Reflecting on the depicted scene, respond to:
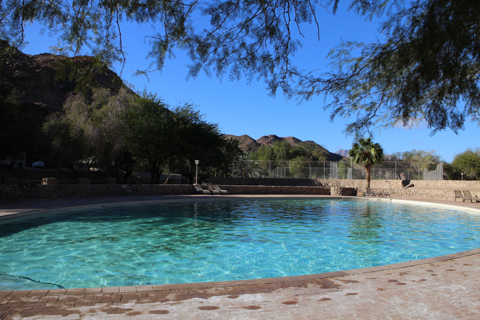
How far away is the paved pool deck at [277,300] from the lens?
316 centimetres

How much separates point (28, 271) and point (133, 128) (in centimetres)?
A: 2210

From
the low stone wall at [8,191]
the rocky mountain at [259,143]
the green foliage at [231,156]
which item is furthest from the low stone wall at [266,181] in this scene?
the rocky mountain at [259,143]

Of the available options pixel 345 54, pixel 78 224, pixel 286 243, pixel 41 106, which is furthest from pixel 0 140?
pixel 41 106

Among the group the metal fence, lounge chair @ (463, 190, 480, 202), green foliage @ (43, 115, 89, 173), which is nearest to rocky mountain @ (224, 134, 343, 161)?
the metal fence

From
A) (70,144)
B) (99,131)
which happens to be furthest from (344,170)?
(70,144)

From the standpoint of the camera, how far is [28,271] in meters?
6.38

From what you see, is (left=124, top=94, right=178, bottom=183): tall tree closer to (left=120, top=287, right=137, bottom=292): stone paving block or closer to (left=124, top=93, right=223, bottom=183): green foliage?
(left=124, top=93, right=223, bottom=183): green foliage

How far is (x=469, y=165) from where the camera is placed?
2142 inches

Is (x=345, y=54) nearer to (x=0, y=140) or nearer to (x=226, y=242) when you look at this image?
(x=226, y=242)

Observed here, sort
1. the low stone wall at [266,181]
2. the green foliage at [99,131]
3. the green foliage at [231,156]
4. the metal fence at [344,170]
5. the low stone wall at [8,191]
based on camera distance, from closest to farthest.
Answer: the low stone wall at [8,191], the green foliage at [99,131], the metal fence at [344,170], the low stone wall at [266,181], the green foliage at [231,156]

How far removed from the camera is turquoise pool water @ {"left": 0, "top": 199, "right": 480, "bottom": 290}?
640cm

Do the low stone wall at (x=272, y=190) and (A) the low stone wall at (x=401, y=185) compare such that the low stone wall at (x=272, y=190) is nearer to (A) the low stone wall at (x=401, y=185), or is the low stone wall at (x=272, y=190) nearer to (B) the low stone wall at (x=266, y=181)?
(B) the low stone wall at (x=266, y=181)

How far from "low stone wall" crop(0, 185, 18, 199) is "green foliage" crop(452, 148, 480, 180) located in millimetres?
60055

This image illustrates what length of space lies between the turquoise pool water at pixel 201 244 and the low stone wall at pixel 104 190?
15.5ft
